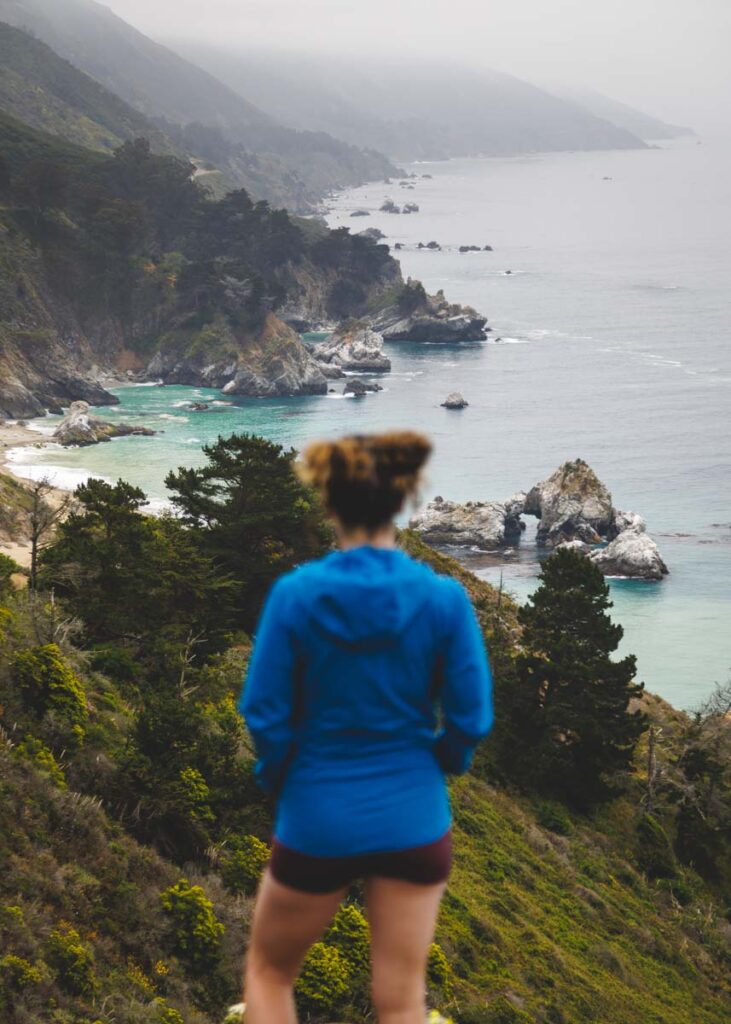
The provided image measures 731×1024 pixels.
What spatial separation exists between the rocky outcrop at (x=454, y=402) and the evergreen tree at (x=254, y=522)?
71.5m

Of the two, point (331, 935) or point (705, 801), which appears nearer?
point (331, 935)

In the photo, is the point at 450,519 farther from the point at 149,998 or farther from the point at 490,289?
the point at 490,289

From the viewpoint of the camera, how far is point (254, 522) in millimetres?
32375

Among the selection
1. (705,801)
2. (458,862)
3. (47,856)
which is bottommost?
(705,801)

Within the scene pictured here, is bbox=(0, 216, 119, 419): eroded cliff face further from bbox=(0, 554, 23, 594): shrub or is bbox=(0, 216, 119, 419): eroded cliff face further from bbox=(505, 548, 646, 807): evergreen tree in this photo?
bbox=(505, 548, 646, 807): evergreen tree

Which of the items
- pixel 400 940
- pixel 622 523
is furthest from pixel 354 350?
pixel 400 940

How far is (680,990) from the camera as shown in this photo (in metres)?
24.4

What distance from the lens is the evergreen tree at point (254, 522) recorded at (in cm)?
3247

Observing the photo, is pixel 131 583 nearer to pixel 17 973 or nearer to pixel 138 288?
pixel 17 973

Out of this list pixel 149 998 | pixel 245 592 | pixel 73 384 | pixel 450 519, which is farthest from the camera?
pixel 73 384

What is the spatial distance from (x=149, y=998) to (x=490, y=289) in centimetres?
16054

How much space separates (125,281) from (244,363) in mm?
21267

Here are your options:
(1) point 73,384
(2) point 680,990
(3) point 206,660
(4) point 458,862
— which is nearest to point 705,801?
(2) point 680,990

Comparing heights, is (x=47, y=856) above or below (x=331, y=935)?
above
